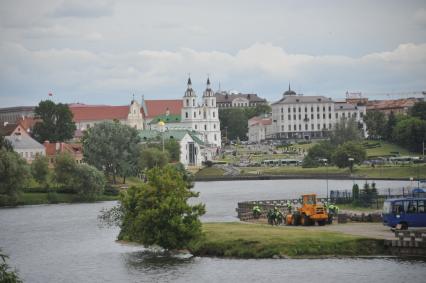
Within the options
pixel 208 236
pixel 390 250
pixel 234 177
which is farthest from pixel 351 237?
pixel 234 177

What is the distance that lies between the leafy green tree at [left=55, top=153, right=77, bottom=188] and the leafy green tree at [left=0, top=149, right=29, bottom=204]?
7598mm

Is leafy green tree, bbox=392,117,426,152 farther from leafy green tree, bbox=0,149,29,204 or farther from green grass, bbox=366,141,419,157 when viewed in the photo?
leafy green tree, bbox=0,149,29,204

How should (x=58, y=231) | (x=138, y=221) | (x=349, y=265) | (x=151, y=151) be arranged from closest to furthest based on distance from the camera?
1. (x=349, y=265)
2. (x=138, y=221)
3. (x=58, y=231)
4. (x=151, y=151)

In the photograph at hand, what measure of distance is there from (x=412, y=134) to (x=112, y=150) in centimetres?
6407

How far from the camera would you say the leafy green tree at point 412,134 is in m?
190

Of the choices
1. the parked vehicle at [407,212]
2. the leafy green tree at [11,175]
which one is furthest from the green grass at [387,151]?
the parked vehicle at [407,212]

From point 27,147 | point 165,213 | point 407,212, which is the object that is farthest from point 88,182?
point 407,212

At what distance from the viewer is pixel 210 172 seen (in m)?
194

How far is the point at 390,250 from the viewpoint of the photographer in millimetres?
57594

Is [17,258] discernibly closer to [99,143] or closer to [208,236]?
[208,236]

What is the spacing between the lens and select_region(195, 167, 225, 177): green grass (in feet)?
627

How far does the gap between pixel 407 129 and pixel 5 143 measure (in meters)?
75.5

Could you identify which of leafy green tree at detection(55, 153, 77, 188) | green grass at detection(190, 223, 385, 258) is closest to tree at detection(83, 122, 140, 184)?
leafy green tree at detection(55, 153, 77, 188)

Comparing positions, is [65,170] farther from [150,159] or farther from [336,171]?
[336,171]
